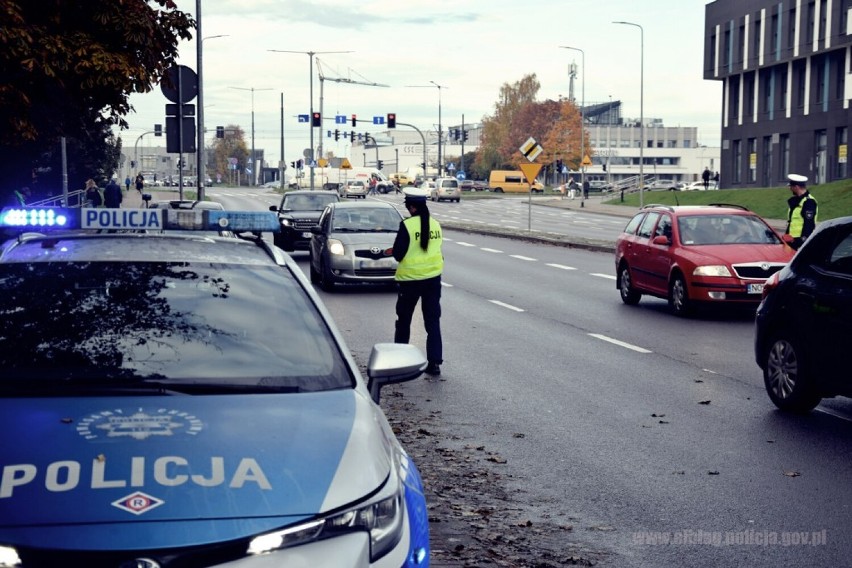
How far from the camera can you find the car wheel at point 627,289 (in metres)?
19.4

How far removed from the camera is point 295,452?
12.0ft

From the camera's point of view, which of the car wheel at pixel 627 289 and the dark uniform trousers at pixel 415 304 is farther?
the car wheel at pixel 627 289

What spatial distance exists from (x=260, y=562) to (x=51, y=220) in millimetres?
3276

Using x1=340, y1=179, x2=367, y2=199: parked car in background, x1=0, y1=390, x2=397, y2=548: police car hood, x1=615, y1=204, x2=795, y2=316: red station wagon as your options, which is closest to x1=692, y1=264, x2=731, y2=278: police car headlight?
x1=615, y1=204, x2=795, y2=316: red station wagon

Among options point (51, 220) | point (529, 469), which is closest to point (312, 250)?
point (529, 469)

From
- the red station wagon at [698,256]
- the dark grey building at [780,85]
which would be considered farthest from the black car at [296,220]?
the dark grey building at [780,85]

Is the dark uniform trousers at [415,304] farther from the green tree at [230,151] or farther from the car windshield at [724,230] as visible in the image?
the green tree at [230,151]

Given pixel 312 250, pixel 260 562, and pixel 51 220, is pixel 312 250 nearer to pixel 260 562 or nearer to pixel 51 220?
pixel 51 220

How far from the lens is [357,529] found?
3.50 meters

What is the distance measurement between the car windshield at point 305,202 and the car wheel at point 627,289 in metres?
13.4

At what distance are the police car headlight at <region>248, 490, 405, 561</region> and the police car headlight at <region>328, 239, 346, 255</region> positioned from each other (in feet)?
58.8

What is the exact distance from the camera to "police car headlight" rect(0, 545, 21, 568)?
3.12 metres

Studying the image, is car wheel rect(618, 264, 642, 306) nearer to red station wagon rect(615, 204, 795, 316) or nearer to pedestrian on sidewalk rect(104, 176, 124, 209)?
red station wagon rect(615, 204, 795, 316)

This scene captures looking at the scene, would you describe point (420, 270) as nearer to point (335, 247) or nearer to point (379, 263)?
point (379, 263)
